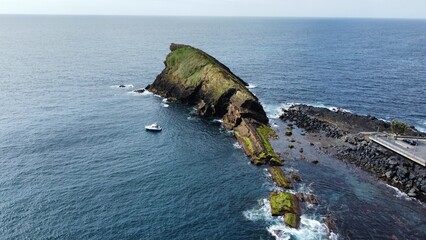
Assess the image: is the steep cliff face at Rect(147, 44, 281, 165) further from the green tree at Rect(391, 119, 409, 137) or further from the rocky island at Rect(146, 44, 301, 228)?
the green tree at Rect(391, 119, 409, 137)

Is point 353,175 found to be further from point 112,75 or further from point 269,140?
point 112,75

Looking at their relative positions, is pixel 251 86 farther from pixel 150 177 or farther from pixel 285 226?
pixel 285 226

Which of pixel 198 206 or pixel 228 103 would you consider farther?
pixel 228 103

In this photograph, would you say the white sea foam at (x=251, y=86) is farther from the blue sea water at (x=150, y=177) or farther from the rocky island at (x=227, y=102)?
the rocky island at (x=227, y=102)

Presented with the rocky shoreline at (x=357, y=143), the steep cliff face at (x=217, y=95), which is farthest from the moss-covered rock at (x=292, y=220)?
the rocky shoreline at (x=357, y=143)

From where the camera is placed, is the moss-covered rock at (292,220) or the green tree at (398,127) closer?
the moss-covered rock at (292,220)

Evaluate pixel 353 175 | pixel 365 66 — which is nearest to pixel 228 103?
pixel 353 175
